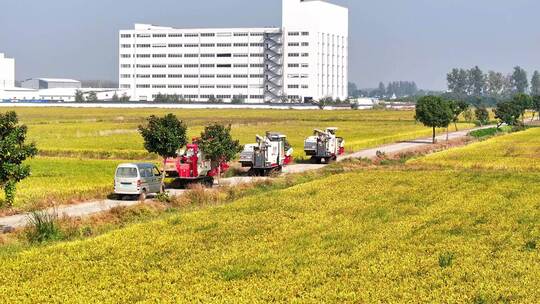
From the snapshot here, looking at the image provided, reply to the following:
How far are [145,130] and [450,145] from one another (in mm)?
45652

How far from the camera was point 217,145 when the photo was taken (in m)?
40.3

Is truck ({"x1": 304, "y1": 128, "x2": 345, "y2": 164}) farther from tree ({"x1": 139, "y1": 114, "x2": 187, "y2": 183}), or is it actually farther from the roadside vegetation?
the roadside vegetation

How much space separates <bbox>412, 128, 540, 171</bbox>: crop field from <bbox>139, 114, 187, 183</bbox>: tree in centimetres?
2101

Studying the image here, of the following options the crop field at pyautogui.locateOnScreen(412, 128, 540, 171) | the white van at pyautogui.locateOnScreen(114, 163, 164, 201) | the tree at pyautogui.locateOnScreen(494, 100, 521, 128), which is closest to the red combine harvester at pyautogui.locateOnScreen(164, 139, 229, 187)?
the white van at pyautogui.locateOnScreen(114, 163, 164, 201)

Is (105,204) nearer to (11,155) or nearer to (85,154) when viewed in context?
(11,155)

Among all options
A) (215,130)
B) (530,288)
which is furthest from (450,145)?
(530,288)

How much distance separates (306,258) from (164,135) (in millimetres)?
21819

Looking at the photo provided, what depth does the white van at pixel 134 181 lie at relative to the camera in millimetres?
33875

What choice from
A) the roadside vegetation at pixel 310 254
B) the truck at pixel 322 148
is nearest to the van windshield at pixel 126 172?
the roadside vegetation at pixel 310 254

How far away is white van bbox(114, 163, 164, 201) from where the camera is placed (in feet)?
111

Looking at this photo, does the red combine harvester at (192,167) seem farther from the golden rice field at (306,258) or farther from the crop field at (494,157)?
the crop field at (494,157)

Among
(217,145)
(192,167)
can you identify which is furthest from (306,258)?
(217,145)

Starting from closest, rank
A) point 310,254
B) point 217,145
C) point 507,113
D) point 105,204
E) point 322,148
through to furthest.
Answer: point 310,254, point 105,204, point 217,145, point 322,148, point 507,113

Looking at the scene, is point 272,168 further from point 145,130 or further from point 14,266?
point 14,266
